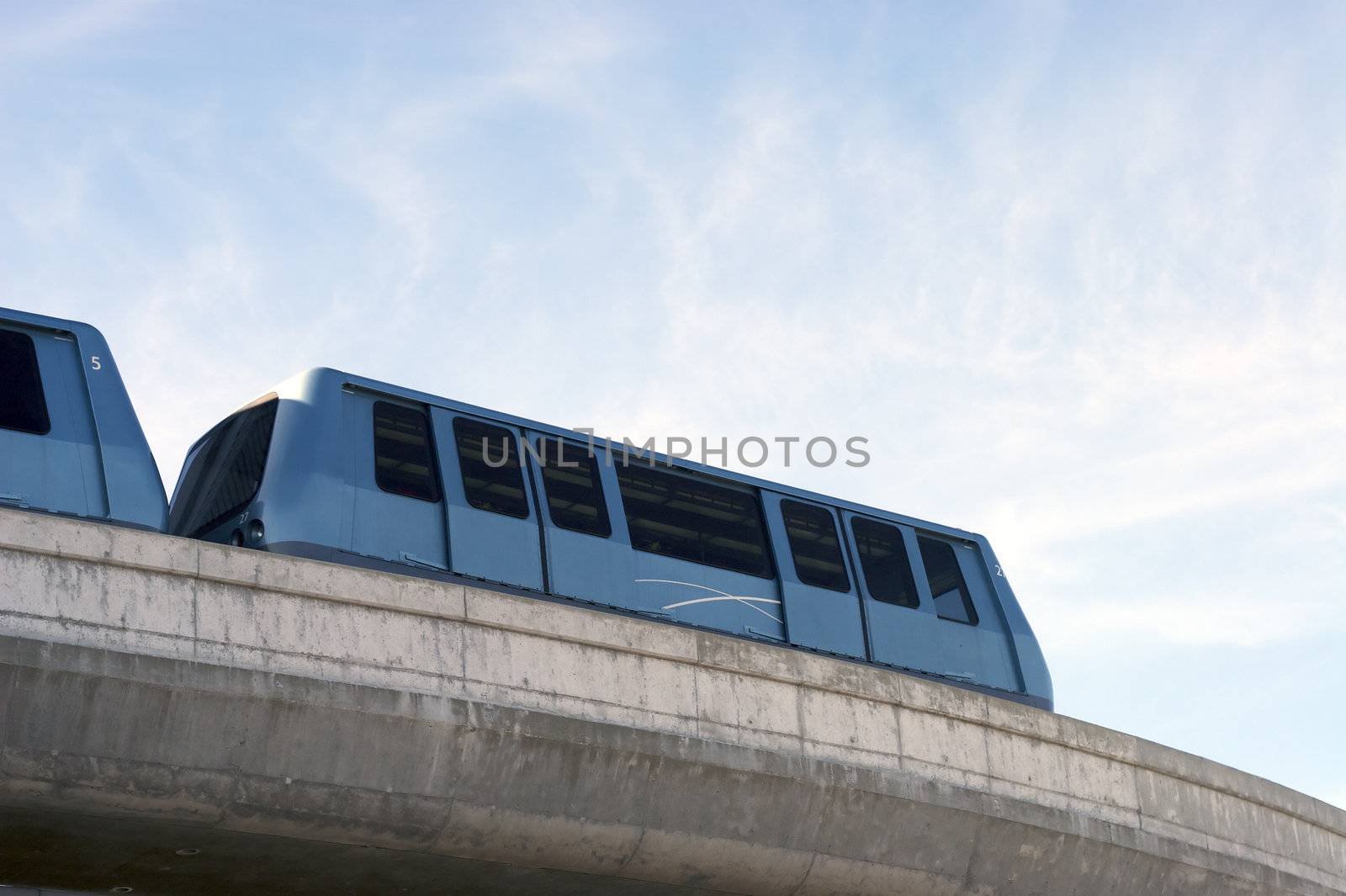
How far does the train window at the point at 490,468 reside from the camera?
Result: 12.4 metres

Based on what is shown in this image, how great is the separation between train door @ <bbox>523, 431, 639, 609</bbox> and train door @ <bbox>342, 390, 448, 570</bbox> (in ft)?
3.02

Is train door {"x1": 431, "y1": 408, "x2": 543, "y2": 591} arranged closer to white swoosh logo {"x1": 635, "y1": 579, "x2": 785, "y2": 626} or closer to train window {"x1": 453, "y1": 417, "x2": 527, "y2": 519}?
train window {"x1": 453, "y1": 417, "x2": 527, "y2": 519}

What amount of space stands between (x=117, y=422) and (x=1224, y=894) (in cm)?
986

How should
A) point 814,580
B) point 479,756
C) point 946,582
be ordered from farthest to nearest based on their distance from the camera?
point 946,582
point 814,580
point 479,756

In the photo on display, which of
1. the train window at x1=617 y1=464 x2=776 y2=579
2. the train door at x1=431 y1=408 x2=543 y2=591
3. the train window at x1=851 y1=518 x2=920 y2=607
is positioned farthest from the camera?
the train window at x1=851 y1=518 x2=920 y2=607

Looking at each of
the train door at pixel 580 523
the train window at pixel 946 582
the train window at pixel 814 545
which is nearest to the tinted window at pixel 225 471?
the train door at pixel 580 523

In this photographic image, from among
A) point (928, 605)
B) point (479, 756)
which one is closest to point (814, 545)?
point (928, 605)

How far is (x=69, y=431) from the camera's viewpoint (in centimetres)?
1065

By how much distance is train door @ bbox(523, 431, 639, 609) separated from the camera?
12570mm

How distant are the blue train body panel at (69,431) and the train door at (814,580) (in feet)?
17.6

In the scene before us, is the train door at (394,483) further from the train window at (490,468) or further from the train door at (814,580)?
the train door at (814,580)

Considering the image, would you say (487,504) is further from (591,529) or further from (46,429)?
(46,429)

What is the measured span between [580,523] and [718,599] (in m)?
1.36

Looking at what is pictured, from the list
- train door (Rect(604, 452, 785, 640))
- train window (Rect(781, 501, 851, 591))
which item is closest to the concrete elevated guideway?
train door (Rect(604, 452, 785, 640))
